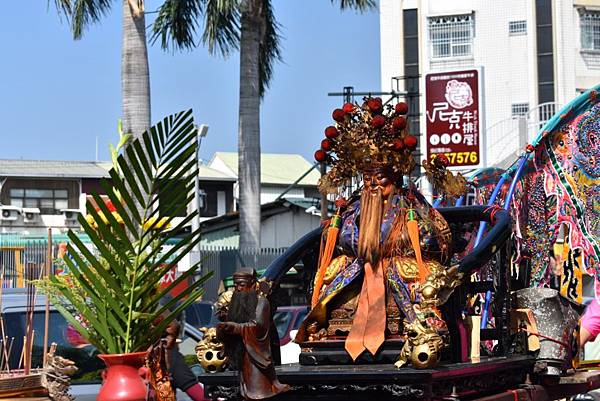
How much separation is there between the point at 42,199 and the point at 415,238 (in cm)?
4168

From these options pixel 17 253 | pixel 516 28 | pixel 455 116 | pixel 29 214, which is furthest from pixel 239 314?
pixel 29 214

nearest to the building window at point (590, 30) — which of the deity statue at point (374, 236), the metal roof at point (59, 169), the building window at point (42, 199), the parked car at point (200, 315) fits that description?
the metal roof at point (59, 169)

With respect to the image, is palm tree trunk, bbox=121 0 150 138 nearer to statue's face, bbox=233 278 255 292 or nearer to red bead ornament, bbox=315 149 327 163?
red bead ornament, bbox=315 149 327 163

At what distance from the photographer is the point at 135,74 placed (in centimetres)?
1678

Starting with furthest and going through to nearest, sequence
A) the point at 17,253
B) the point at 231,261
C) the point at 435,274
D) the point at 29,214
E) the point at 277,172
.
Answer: the point at 277,172, the point at 29,214, the point at 231,261, the point at 17,253, the point at 435,274

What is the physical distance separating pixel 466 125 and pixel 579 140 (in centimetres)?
1454

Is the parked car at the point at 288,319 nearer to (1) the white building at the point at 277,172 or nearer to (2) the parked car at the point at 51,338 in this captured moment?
(2) the parked car at the point at 51,338

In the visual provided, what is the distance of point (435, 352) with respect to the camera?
6.65 metres

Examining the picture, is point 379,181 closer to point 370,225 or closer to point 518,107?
point 370,225

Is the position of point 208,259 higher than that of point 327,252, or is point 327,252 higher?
point 327,252

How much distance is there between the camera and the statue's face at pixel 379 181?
8.17 meters

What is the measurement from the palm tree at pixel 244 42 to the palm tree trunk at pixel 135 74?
18.0 ft

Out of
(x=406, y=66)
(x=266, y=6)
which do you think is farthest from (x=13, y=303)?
(x=406, y=66)

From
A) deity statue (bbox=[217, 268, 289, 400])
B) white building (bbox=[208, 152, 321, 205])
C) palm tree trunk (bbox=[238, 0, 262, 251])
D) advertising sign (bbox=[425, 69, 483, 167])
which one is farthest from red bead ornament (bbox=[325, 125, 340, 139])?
white building (bbox=[208, 152, 321, 205])
